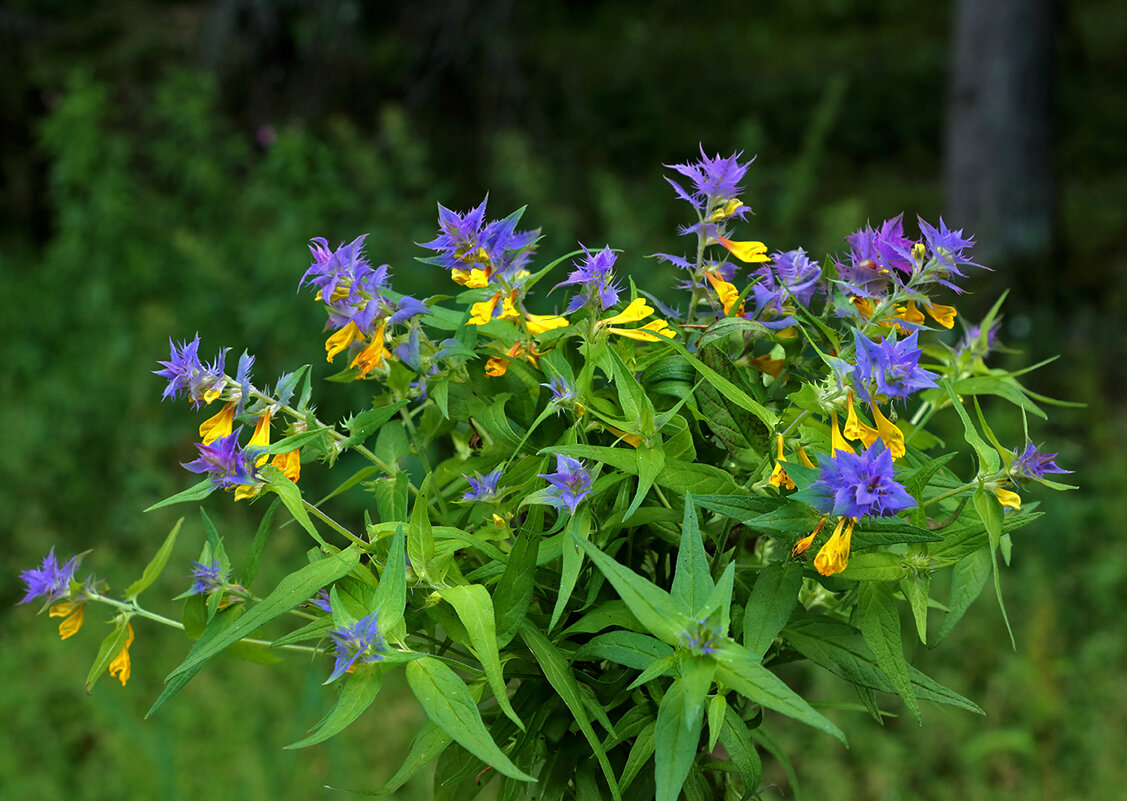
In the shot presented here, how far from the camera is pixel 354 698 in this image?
601 millimetres

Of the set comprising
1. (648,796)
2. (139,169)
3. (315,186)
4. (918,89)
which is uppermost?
(918,89)

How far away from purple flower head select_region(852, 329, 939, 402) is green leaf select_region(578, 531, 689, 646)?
0.18 meters

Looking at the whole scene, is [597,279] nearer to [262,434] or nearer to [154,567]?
[262,434]

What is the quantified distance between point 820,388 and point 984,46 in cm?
308

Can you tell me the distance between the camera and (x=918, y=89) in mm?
4809

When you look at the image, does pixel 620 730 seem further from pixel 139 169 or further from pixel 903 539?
pixel 139 169

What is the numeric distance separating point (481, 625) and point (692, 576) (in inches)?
5.4

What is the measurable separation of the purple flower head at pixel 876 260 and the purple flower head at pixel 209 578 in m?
0.49

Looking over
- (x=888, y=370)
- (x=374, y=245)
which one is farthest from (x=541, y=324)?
(x=374, y=245)

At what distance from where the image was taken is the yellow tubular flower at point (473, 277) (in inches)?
28.8

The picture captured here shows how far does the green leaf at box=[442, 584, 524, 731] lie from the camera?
1.94ft

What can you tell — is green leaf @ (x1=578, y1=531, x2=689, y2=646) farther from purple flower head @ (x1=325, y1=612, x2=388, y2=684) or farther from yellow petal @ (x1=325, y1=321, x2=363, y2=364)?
yellow petal @ (x1=325, y1=321, x2=363, y2=364)

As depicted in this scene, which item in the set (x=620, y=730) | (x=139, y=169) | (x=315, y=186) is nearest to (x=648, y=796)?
(x=620, y=730)

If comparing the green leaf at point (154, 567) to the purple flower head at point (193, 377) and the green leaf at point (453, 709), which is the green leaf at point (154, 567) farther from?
the green leaf at point (453, 709)
